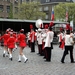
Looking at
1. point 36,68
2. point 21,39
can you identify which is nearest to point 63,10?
point 21,39

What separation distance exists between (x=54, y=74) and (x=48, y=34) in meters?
5.02

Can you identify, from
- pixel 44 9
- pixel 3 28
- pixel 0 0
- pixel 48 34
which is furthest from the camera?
pixel 44 9

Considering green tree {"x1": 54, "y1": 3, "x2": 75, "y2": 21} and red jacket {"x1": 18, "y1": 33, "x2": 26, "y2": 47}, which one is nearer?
red jacket {"x1": 18, "y1": 33, "x2": 26, "y2": 47}

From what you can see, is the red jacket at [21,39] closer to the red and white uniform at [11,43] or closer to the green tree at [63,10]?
the red and white uniform at [11,43]

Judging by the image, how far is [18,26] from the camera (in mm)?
37094

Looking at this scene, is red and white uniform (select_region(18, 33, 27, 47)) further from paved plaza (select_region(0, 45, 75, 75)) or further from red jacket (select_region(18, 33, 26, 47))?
paved plaza (select_region(0, 45, 75, 75))

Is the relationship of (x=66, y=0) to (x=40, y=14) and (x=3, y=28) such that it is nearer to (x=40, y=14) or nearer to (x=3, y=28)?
(x=40, y=14)

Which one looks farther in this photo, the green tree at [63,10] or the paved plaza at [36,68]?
the green tree at [63,10]

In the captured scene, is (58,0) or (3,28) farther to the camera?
(58,0)

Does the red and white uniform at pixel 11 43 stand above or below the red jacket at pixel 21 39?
below

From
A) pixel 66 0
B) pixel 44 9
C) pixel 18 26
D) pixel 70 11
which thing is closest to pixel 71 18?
pixel 70 11

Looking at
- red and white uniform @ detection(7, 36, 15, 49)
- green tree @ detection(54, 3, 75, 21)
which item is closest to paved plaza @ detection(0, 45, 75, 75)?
red and white uniform @ detection(7, 36, 15, 49)

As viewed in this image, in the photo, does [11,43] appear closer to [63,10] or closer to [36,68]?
[36,68]

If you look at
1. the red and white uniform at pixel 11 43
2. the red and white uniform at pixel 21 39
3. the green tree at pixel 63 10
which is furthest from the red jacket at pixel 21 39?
the green tree at pixel 63 10
